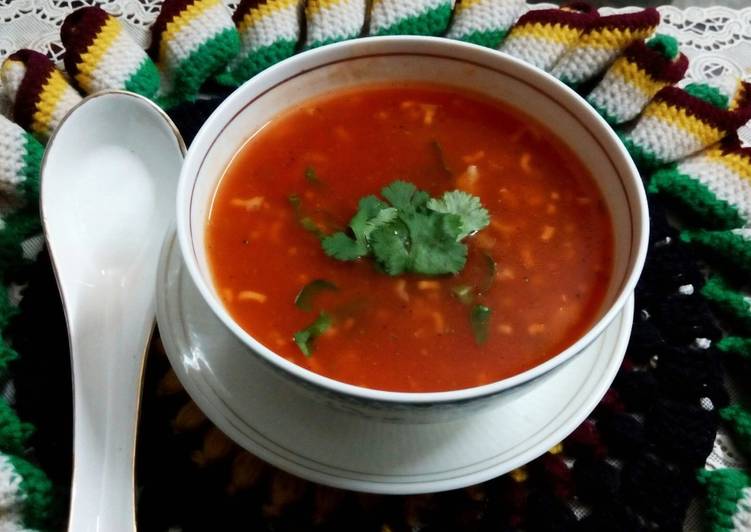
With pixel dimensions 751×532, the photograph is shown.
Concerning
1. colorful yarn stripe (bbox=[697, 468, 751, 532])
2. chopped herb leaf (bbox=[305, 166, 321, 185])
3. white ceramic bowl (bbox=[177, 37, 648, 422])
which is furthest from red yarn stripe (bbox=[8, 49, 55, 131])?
colorful yarn stripe (bbox=[697, 468, 751, 532])

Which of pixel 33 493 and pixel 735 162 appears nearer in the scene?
pixel 33 493

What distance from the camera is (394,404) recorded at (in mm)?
998

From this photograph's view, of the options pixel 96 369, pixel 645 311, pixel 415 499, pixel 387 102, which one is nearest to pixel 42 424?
pixel 96 369

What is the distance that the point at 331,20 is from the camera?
1.64 m

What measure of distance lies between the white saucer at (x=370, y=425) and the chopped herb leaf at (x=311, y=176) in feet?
0.99

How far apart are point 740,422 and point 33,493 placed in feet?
3.78

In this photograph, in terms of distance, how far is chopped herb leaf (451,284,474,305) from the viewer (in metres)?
1.24

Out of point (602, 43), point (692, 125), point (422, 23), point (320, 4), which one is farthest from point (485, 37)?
point (692, 125)

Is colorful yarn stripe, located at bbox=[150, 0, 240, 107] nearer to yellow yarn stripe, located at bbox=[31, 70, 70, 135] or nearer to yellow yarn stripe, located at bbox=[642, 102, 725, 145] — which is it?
yellow yarn stripe, located at bbox=[31, 70, 70, 135]

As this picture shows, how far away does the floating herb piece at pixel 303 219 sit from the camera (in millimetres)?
1310

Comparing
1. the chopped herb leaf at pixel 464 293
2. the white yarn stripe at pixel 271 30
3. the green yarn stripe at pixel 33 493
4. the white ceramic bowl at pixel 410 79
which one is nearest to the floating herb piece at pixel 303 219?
the white ceramic bowl at pixel 410 79

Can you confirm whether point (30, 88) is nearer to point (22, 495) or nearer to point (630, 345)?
point (22, 495)

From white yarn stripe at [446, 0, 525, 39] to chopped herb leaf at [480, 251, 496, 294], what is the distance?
0.60 metres

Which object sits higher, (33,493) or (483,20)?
(483,20)
